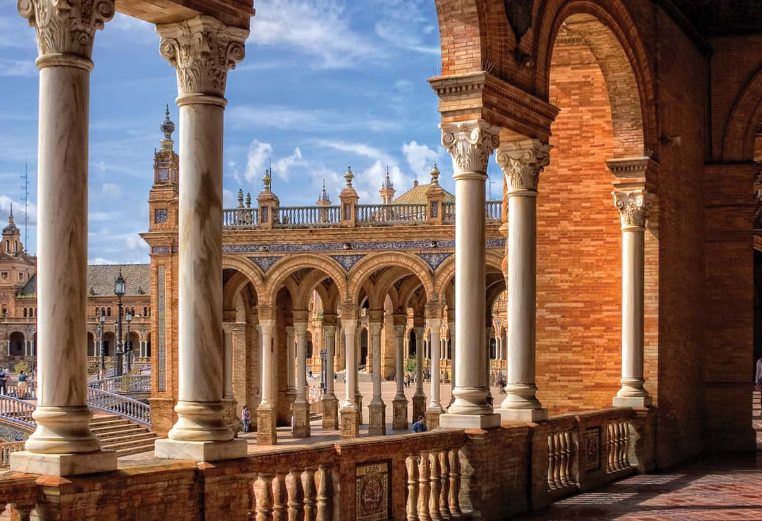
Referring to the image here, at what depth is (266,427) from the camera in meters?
34.0

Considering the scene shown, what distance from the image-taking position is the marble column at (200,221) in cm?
722

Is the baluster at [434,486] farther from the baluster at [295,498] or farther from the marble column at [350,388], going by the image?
the marble column at [350,388]

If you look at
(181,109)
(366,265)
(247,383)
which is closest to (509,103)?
(181,109)

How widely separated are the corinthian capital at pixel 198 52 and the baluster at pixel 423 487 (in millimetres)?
3480

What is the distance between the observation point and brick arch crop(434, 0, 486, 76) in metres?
10.5

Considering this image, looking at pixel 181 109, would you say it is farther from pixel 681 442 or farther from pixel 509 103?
pixel 681 442

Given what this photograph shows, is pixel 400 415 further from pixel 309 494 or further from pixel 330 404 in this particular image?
pixel 309 494

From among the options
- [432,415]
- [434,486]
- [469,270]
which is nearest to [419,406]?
[432,415]

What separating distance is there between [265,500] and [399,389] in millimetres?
29404

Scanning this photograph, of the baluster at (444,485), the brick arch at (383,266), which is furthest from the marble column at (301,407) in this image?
the baluster at (444,485)

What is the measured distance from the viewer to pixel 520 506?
35.2 ft

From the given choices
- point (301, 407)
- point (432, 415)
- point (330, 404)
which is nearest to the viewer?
point (432, 415)

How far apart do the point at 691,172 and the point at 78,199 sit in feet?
38.8

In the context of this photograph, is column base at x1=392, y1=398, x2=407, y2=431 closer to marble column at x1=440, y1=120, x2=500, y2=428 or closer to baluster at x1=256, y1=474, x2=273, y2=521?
marble column at x1=440, y1=120, x2=500, y2=428
